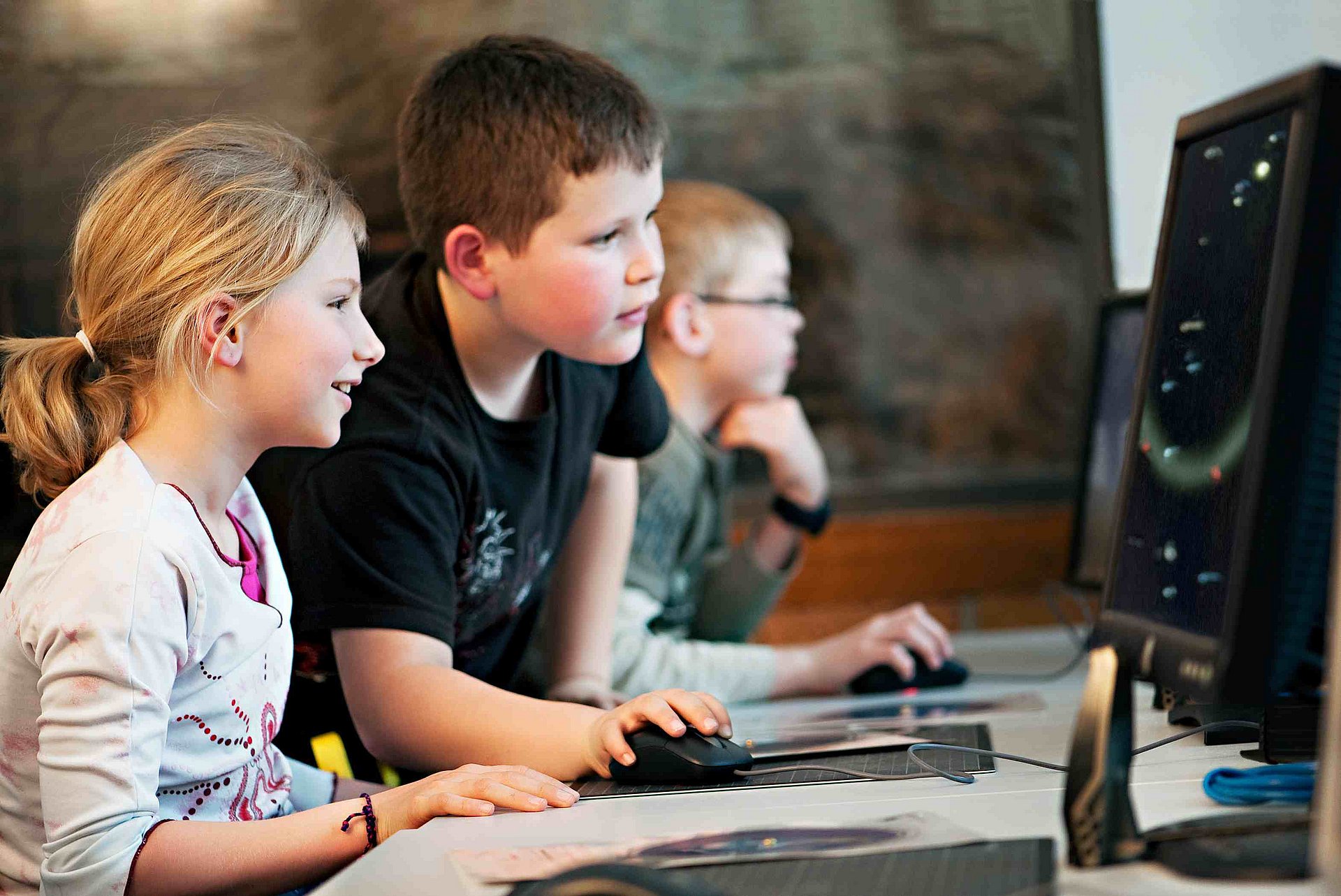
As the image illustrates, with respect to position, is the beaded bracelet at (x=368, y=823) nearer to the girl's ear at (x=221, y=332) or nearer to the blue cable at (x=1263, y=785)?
the girl's ear at (x=221, y=332)

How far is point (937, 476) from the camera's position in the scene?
2.43 metres

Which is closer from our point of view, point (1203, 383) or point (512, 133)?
point (1203, 383)

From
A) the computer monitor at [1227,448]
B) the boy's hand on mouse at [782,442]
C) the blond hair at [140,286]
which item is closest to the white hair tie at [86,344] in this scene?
the blond hair at [140,286]

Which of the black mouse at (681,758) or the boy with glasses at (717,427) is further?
the boy with glasses at (717,427)

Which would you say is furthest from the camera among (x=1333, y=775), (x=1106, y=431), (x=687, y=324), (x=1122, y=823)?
(x=687, y=324)

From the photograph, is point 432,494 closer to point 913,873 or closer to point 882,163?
point 913,873

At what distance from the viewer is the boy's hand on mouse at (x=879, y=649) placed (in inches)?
54.1

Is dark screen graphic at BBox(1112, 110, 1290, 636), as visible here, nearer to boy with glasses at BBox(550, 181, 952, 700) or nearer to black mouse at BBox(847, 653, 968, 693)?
black mouse at BBox(847, 653, 968, 693)

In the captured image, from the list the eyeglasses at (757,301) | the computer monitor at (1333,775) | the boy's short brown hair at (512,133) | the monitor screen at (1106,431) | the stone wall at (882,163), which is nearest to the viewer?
the computer monitor at (1333,775)

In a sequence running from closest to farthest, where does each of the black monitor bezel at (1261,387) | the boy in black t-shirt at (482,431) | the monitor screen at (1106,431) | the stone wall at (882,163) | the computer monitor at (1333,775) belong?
the computer monitor at (1333,775) → the black monitor bezel at (1261,387) → the boy in black t-shirt at (482,431) → the monitor screen at (1106,431) → the stone wall at (882,163)

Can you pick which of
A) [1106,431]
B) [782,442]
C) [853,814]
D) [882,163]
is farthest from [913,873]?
[882,163]

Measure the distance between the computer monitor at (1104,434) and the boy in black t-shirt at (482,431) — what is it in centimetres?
65

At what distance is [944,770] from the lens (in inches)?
31.5

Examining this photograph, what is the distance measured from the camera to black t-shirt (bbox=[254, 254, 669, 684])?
0.98m
